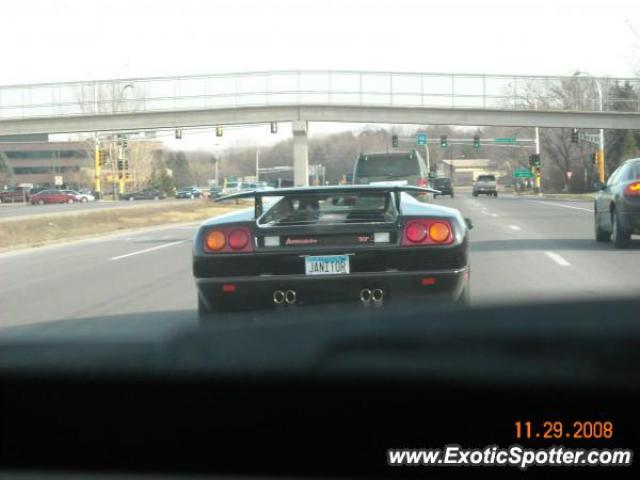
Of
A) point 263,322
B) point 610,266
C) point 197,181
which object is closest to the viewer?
point 263,322

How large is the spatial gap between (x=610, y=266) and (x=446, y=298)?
799cm

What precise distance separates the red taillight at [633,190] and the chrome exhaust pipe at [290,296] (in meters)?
10.4

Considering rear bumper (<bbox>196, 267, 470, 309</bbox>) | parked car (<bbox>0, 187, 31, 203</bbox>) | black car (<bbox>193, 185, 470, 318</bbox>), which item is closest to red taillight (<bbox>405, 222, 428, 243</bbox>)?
black car (<bbox>193, 185, 470, 318</bbox>)

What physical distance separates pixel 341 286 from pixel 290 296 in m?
0.38

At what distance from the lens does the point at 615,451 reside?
110 inches

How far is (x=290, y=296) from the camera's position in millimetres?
6539

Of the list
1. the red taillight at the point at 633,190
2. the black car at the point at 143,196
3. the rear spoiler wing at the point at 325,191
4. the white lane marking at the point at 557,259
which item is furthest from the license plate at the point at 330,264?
the black car at the point at 143,196

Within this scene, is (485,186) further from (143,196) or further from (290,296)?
(290,296)

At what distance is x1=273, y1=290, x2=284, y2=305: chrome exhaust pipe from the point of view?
654cm

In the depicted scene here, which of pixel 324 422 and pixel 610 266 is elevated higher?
pixel 324 422

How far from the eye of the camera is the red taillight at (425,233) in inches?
260

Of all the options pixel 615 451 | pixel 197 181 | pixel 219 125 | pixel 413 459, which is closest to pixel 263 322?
pixel 413 459

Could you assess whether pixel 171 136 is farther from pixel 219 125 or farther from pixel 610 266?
pixel 610 266

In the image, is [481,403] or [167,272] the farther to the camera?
[167,272]
